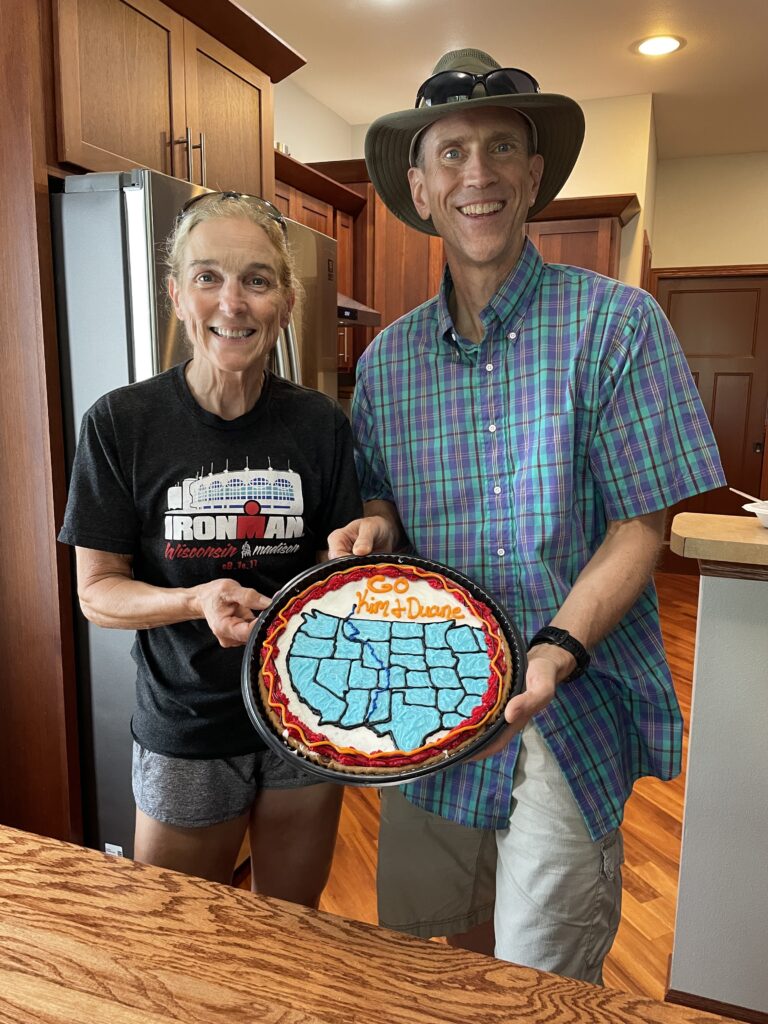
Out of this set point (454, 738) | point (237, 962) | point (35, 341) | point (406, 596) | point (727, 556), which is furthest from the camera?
point (35, 341)

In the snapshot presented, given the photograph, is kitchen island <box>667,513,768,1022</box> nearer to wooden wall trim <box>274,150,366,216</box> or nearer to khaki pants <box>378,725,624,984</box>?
khaki pants <box>378,725,624,984</box>

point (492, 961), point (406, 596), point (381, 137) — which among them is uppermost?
point (381, 137)

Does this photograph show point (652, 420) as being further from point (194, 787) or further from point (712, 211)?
point (712, 211)

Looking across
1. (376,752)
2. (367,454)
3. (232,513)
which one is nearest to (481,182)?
(367,454)

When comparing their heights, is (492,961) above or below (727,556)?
below

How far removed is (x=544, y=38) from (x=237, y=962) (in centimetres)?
425

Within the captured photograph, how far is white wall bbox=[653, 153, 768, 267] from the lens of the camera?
5.95 m

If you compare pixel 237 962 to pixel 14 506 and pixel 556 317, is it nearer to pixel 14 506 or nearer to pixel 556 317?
pixel 556 317

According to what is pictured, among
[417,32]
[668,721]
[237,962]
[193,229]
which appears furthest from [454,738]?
[417,32]

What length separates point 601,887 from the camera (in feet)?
3.83

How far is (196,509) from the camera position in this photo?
3.86 ft

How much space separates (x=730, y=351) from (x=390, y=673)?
6.10 metres

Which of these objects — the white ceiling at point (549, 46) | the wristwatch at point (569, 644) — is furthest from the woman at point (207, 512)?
the white ceiling at point (549, 46)

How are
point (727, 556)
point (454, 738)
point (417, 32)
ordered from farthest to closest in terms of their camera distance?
1. point (417, 32)
2. point (727, 556)
3. point (454, 738)
